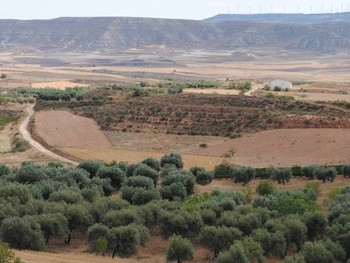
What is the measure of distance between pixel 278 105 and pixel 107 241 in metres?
55.2

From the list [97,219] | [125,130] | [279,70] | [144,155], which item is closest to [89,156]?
[144,155]

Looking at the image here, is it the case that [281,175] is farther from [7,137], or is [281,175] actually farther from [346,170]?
[7,137]

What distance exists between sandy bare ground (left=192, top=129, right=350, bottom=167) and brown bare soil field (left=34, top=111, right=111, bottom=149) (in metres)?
13.2

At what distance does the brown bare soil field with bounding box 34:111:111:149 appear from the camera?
220 ft

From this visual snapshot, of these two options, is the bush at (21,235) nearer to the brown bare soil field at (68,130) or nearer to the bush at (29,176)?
the bush at (29,176)

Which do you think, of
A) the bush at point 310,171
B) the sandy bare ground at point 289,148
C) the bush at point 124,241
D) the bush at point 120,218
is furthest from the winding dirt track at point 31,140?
the bush at point 124,241

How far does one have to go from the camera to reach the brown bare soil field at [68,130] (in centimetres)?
6706

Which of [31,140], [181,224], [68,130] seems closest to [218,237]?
[181,224]

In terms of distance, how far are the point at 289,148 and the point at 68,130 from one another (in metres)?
28.0

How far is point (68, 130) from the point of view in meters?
74.2

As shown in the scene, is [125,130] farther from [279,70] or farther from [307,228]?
[279,70]

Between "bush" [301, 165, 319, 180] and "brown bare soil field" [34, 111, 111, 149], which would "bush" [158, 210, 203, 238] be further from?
"brown bare soil field" [34, 111, 111, 149]

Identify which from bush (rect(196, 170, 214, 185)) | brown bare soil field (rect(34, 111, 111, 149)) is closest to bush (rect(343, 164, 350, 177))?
bush (rect(196, 170, 214, 185))

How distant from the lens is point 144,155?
197ft
